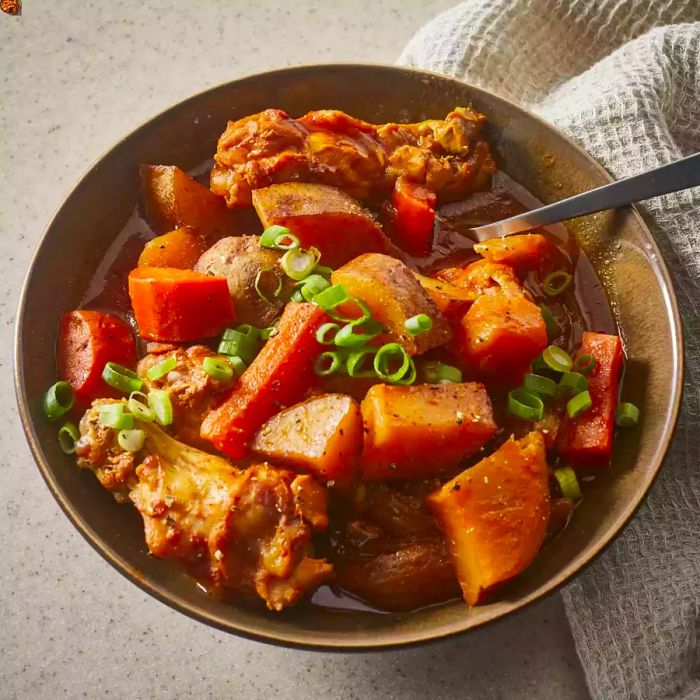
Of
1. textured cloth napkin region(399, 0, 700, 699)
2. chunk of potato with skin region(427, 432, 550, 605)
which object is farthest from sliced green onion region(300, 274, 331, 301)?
textured cloth napkin region(399, 0, 700, 699)

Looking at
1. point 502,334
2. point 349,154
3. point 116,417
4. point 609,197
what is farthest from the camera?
point 349,154

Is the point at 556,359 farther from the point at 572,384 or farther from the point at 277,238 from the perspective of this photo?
the point at 277,238

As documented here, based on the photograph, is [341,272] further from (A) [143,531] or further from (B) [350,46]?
(B) [350,46]

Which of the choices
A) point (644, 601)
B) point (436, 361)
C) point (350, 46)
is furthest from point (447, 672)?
point (350, 46)

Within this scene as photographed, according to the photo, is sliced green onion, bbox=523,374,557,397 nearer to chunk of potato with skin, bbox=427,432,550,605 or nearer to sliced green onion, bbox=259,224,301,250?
chunk of potato with skin, bbox=427,432,550,605

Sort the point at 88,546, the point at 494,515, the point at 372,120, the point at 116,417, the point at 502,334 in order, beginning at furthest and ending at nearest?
the point at 372,120
the point at 88,546
the point at 502,334
the point at 116,417
the point at 494,515

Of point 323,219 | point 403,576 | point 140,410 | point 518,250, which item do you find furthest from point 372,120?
point 403,576
